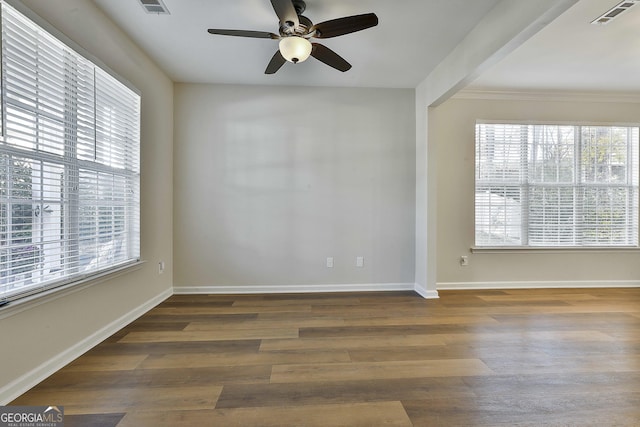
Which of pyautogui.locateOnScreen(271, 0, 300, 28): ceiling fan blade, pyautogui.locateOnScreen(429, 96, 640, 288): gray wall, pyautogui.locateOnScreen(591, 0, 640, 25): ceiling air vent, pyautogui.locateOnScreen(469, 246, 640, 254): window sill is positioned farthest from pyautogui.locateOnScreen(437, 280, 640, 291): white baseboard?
pyautogui.locateOnScreen(271, 0, 300, 28): ceiling fan blade

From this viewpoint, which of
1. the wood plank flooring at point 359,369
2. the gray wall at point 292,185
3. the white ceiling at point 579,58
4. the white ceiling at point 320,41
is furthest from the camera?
the gray wall at point 292,185

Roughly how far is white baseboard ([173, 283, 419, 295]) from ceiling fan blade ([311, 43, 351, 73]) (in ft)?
8.25

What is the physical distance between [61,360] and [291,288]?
7.20ft

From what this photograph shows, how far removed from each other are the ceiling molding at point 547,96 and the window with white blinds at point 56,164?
392cm

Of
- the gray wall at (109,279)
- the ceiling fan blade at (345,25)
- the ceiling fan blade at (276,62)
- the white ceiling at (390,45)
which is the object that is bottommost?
the gray wall at (109,279)

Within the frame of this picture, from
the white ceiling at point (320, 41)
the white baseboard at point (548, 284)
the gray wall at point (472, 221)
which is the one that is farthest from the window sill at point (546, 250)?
the white ceiling at point (320, 41)

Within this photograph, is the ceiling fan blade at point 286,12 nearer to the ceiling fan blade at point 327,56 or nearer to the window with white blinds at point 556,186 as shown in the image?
the ceiling fan blade at point 327,56

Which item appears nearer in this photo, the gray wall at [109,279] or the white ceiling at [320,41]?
the gray wall at [109,279]

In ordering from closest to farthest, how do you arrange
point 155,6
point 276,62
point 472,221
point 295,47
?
point 295,47 < point 155,6 < point 276,62 < point 472,221

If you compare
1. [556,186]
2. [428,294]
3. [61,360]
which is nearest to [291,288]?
[428,294]

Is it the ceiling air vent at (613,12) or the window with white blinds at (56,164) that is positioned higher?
the ceiling air vent at (613,12)

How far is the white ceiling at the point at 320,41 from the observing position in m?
2.18

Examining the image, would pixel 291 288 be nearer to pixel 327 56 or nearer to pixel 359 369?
pixel 359 369

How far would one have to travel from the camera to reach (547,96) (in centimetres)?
380
